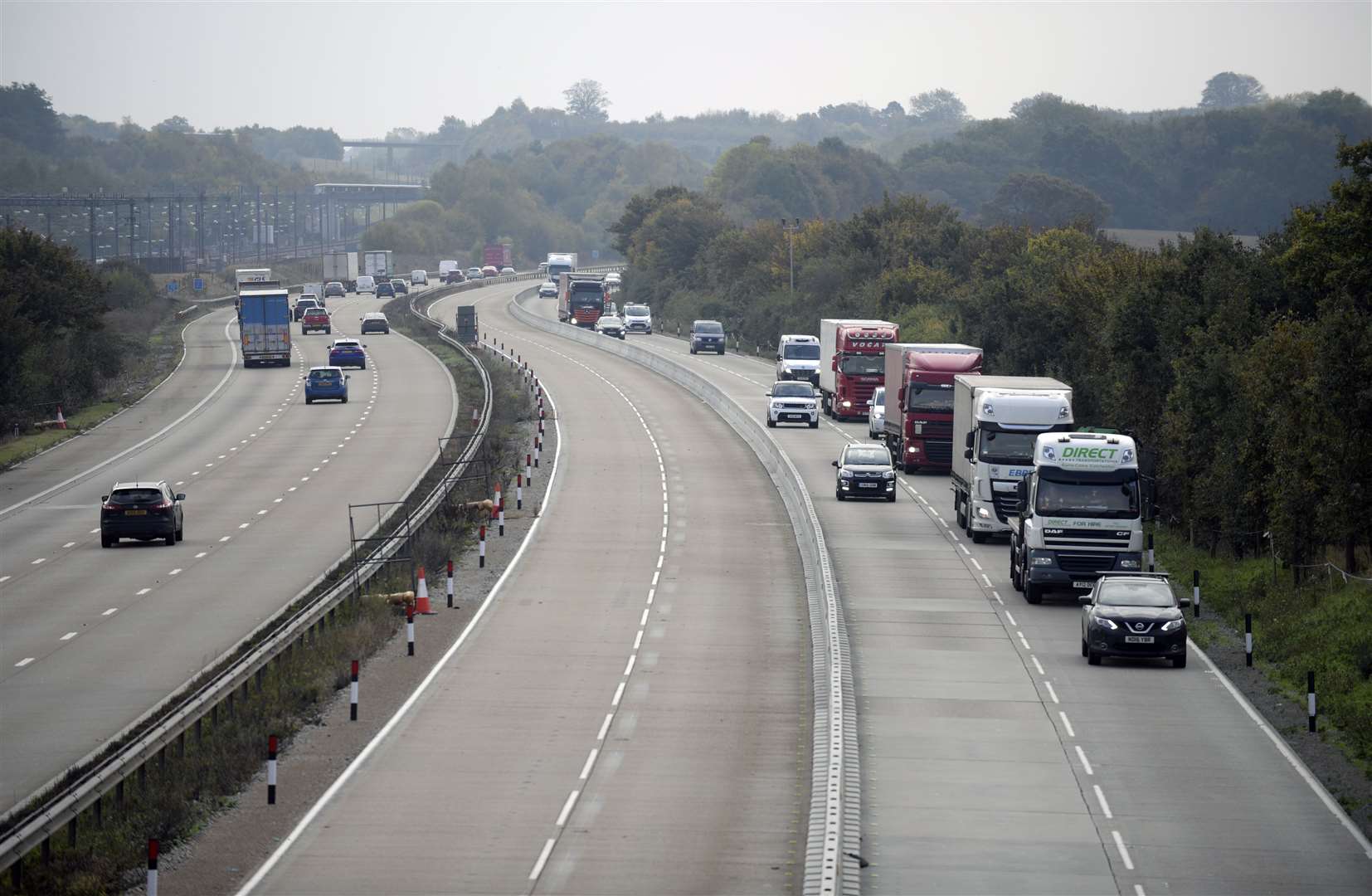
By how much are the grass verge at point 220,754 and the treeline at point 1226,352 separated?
671 inches

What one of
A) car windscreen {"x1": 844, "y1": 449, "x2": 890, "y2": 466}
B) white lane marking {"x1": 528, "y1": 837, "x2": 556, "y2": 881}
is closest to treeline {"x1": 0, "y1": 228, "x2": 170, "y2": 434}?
car windscreen {"x1": 844, "y1": 449, "x2": 890, "y2": 466}

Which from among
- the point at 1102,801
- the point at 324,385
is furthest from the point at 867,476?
the point at 324,385

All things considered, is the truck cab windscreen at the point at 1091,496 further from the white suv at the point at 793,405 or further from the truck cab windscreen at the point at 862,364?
the truck cab windscreen at the point at 862,364

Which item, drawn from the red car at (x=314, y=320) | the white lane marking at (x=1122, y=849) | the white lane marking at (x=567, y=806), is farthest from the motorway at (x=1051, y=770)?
→ the red car at (x=314, y=320)

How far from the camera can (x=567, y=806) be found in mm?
22812

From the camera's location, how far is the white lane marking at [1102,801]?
73.3ft

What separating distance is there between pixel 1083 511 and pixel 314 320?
89.5 m

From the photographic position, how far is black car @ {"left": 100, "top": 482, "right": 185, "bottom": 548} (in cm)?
4441

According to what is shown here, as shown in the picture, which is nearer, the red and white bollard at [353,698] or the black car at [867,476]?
the red and white bollard at [353,698]

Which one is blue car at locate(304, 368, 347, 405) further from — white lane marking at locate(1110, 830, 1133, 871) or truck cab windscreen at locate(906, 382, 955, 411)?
white lane marking at locate(1110, 830, 1133, 871)

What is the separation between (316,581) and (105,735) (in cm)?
1247

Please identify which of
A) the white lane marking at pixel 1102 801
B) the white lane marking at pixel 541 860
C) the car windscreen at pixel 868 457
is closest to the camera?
the white lane marking at pixel 541 860

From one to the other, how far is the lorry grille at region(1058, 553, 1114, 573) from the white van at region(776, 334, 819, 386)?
155ft

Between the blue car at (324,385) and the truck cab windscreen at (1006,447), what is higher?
the truck cab windscreen at (1006,447)
